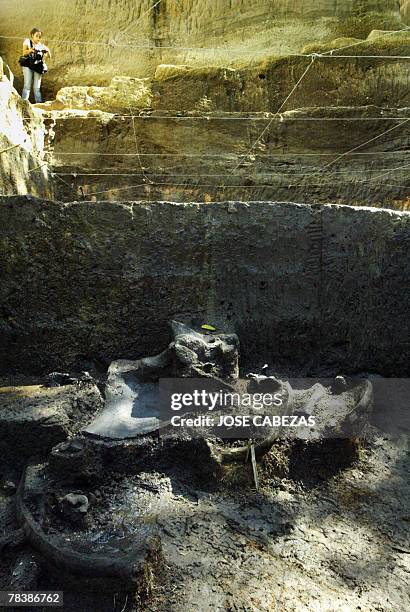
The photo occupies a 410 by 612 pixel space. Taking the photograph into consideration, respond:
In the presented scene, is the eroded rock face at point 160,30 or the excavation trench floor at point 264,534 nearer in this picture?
the excavation trench floor at point 264,534

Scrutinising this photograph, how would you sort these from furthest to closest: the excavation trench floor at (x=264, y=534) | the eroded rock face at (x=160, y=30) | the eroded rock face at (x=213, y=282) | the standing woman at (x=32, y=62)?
the eroded rock face at (x=160, y=30), the standing woman at (x=32, y=62), the eroded rock face at (x=213, y=282), the excavation trench floor at (x=264, y=534)

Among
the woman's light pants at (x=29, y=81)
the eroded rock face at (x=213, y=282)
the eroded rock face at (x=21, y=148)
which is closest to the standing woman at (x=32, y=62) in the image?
the woman's light pants at (x=29, y=81)

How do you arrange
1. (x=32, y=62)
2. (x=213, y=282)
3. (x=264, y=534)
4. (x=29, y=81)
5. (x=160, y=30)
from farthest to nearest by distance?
1. (x=160, y=30)
2. (x=29, y=81)
3. (x=32, y=62)
4. (x=213, y=282)
5. (x=264, y=534)

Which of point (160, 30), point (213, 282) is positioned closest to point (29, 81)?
point (160, 30)

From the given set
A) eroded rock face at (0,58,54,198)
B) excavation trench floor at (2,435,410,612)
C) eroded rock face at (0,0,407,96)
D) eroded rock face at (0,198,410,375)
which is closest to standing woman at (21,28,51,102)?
eroded rock face at (0,58,54,198)

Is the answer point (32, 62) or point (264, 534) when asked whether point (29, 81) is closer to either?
point (32, 62)

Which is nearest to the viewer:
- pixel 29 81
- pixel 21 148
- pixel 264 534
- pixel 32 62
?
pixel 264 534

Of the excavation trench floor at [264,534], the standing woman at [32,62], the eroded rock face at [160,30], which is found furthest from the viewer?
the eroded rock face at [160,30]

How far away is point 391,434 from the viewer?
2.32 meters

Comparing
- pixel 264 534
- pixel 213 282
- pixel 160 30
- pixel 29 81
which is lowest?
pixel 264 534

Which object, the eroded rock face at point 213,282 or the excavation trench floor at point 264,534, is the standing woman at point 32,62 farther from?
the excavation trench floor at point 264,534

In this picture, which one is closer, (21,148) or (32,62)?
(21,148)

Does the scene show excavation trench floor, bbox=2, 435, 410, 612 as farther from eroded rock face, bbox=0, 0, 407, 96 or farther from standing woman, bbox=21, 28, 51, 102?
eroded rock face, bbox=0, 0, 407, 96

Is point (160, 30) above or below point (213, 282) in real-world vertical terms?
above
